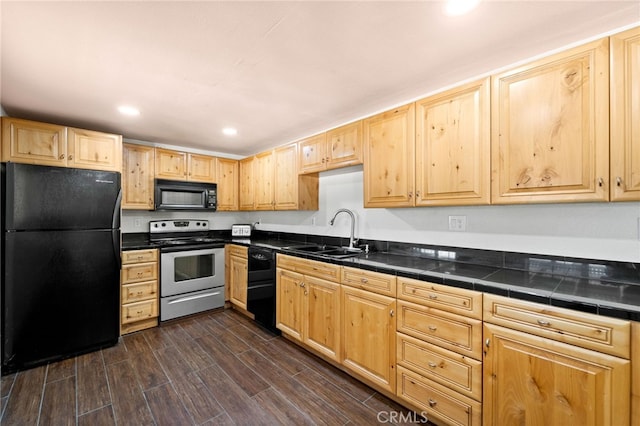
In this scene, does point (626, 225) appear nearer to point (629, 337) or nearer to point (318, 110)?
point (629, 337)

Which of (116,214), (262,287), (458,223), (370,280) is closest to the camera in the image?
(370,280)

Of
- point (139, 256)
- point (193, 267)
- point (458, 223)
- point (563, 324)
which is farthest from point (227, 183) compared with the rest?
point (563, 324)

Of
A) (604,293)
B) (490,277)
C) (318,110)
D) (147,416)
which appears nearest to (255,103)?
(318,110)

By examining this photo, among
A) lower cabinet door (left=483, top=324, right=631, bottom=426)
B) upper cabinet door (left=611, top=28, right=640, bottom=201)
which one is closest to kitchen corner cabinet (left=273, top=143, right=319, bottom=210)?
lower cabinet door (left=483, top=324, right=631, bottom=426)

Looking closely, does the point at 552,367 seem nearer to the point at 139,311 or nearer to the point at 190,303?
the point at 190,303

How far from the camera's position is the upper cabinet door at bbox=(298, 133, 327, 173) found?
2840 mm

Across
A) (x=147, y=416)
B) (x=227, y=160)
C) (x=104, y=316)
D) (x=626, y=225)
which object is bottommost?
(x=147, y=416)

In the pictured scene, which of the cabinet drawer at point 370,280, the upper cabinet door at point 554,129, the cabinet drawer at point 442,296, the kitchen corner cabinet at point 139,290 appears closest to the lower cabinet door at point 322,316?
the cabinet drawer at point 370,280

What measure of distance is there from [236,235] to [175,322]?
1376 millimetres

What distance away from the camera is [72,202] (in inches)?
97.3

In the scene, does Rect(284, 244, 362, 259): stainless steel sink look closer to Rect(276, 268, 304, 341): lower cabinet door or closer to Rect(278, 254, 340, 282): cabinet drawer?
Rect(278, 254, 340, 282): cabinet drawer

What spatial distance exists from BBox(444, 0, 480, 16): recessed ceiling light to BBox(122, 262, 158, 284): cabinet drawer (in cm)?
348

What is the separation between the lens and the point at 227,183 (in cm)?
416
